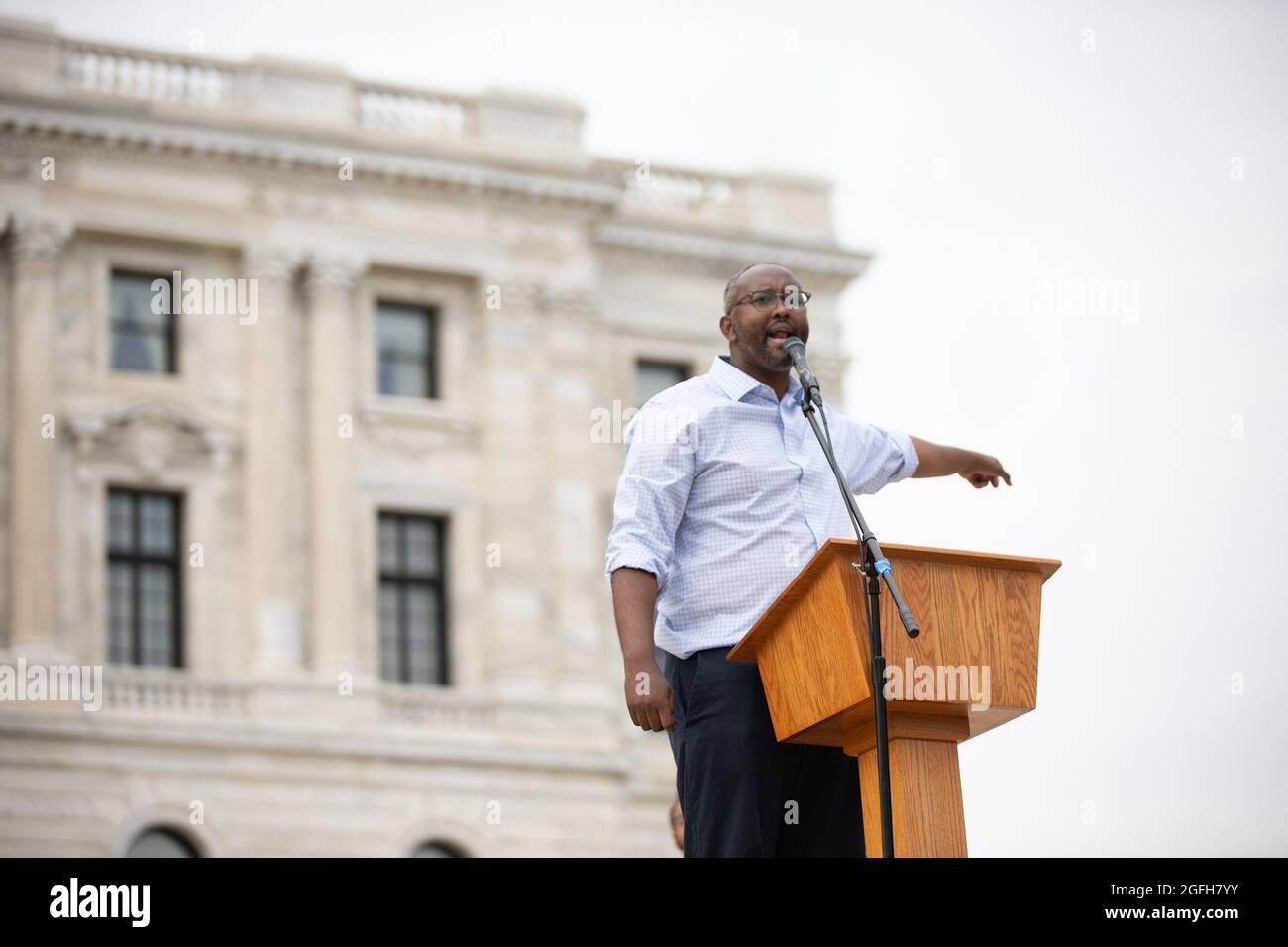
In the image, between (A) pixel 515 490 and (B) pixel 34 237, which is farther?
(A) pixel 515 490

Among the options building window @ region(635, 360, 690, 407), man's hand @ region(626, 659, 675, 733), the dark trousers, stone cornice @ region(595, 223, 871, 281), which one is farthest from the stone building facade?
man's hand @ region(626, 659, 675, 733)

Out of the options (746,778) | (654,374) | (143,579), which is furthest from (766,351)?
(654,374)

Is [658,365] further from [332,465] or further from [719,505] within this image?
[719,505]

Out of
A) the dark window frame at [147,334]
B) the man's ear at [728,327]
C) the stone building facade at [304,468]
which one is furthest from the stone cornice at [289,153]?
the man's ear at [728,327]

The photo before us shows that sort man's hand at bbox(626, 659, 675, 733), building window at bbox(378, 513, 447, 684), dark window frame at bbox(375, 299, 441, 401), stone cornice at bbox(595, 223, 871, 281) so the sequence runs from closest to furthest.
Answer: man's hand at bbox(626, 659, 675, 733), building window at bbox(378, 513, 447, 684), dark window frame at bbox(375, 299, 441, 401), stone cornice at bbox(595, 223, 871, 281)

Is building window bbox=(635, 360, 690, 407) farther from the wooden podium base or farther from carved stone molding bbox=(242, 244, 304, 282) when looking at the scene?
the wooden podium base

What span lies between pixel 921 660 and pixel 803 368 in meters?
0.85

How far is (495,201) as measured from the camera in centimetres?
2928

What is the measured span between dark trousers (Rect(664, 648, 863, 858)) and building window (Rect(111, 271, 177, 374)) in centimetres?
2252

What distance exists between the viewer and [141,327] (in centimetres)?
Result: 2750

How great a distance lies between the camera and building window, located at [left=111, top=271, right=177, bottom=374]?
89.8 feet

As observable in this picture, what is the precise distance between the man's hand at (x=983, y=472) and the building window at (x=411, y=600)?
21.7 metres


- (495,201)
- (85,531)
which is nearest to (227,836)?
(85,531)

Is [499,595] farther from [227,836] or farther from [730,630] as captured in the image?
[730,630]
